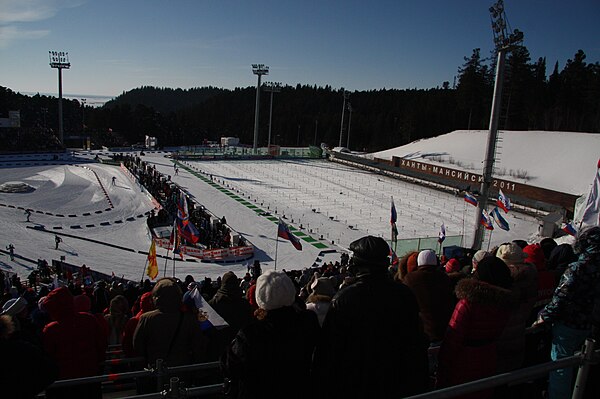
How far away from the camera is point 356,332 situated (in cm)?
241

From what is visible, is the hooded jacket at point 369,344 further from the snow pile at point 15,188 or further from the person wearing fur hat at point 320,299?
the snow pile at point 15,188

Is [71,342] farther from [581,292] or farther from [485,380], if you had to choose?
[581,292]

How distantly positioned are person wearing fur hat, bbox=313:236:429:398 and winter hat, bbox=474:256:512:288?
71 cm

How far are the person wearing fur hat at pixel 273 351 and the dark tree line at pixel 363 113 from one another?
33593 mm

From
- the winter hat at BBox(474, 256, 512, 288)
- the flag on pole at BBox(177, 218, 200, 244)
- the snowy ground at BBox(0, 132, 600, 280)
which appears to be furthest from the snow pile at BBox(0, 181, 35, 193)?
the winter hat at BBox(474, 256, 512, 288)

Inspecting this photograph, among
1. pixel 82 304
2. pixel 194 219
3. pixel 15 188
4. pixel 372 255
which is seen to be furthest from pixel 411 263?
pixel 15 188

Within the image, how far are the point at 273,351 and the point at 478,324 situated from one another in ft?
4.39

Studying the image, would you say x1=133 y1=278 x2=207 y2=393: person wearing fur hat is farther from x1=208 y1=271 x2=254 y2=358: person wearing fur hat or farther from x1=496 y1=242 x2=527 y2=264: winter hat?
x1=496 y1=242 x2=527 y2=264: winter hat

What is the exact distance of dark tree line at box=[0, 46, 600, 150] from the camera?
175 ft

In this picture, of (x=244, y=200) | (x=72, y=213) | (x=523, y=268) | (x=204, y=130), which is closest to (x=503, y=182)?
(x=244, y=200)

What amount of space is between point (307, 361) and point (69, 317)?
1841mm

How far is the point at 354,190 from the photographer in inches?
1271

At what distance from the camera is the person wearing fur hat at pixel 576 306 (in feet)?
10.7

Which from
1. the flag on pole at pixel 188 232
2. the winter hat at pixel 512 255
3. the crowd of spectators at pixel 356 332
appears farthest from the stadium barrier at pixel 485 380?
the flag on pole at pixel 188 232
